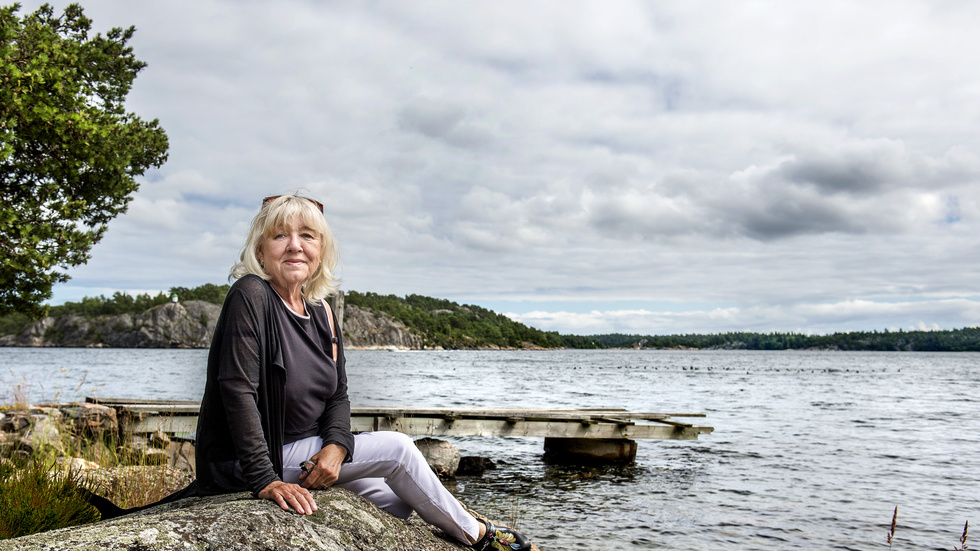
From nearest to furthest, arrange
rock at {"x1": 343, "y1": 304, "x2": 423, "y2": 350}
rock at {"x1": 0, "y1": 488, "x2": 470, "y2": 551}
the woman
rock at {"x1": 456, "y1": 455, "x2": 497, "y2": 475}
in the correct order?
rock at {"x1": 0, "y1": 488, "x2": 470, "y2": 551}, the woman, rock at {"x1": 456, "y1": 455, "x2": 497, "y2": 475}, rock at {"x1": 343, "y1": 304, "x2": 423, "y2": 350}

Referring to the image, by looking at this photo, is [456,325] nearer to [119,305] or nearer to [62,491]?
[119,305]

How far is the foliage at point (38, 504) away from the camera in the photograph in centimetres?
357

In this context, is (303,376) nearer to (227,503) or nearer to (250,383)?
(250,383)

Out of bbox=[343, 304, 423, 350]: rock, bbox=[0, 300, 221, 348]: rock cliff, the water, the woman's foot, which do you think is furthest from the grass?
bbox=[0, 300, 221, 348]: rock cliff

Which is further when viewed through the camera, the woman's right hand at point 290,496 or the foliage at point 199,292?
the foliage at point 199,292

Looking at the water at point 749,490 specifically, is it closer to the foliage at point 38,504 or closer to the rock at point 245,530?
the foliage at point 38,504

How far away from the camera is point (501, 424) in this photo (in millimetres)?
13305

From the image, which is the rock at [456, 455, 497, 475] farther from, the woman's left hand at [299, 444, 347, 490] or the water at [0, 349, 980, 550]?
the woman's left hand at [299, 444, 347, 490]

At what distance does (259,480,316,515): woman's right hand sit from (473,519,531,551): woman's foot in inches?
51.2

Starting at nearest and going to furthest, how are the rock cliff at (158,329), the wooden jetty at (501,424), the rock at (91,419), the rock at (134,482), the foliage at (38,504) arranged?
the foliage at (38,504) < the rock at (134,482) < the rock at (91,419) < the wooden jetty at (501,424) < the rock cliff at (158,329)

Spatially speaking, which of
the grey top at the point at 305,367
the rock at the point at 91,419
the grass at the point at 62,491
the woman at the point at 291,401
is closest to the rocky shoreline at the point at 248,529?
the woman at the point at 291,401

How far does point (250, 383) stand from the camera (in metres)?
2.86

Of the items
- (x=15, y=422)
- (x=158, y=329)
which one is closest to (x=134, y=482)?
(x=15, y=422)

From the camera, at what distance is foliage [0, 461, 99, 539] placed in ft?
11.7
